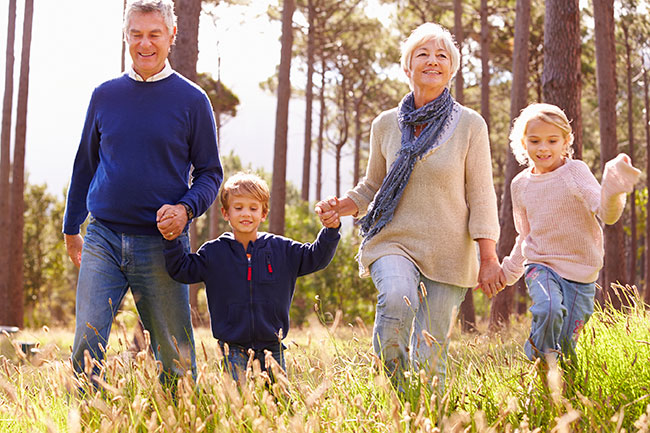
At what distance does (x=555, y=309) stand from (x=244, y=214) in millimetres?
1671

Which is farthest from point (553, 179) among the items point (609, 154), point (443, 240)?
point (609, 154)

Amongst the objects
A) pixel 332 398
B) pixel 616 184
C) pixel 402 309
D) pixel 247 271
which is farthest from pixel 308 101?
pixel 332 398

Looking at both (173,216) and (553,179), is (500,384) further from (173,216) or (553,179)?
(173,216)

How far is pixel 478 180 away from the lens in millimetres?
3732

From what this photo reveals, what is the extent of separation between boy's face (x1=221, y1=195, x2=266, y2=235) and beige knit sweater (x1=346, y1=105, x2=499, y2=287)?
63 centimetres

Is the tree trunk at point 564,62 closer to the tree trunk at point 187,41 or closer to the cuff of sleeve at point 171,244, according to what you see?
the tree trunk at point 187,41

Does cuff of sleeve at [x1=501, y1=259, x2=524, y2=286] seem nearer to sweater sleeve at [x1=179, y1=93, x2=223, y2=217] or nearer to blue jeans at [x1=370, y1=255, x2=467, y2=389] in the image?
blue jeans at [x1=370, y1=255, x2=467, y2=389]

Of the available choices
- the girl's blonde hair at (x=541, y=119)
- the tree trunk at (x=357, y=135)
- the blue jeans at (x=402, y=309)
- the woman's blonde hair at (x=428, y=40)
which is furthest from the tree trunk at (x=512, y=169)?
the tree trunk at (x=357, y=135)

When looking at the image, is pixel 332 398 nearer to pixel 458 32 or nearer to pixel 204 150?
pixel 204 150

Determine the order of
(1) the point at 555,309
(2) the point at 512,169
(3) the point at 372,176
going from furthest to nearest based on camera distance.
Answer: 1. (2) the point at 512,169
2. (3) the point at 372,176
3. (1) the point at 555,309

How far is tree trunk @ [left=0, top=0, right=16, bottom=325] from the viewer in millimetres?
14516

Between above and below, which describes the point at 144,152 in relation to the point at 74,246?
above

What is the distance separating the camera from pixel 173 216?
343cm

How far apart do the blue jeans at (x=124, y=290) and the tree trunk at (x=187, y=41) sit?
483 centimetres
